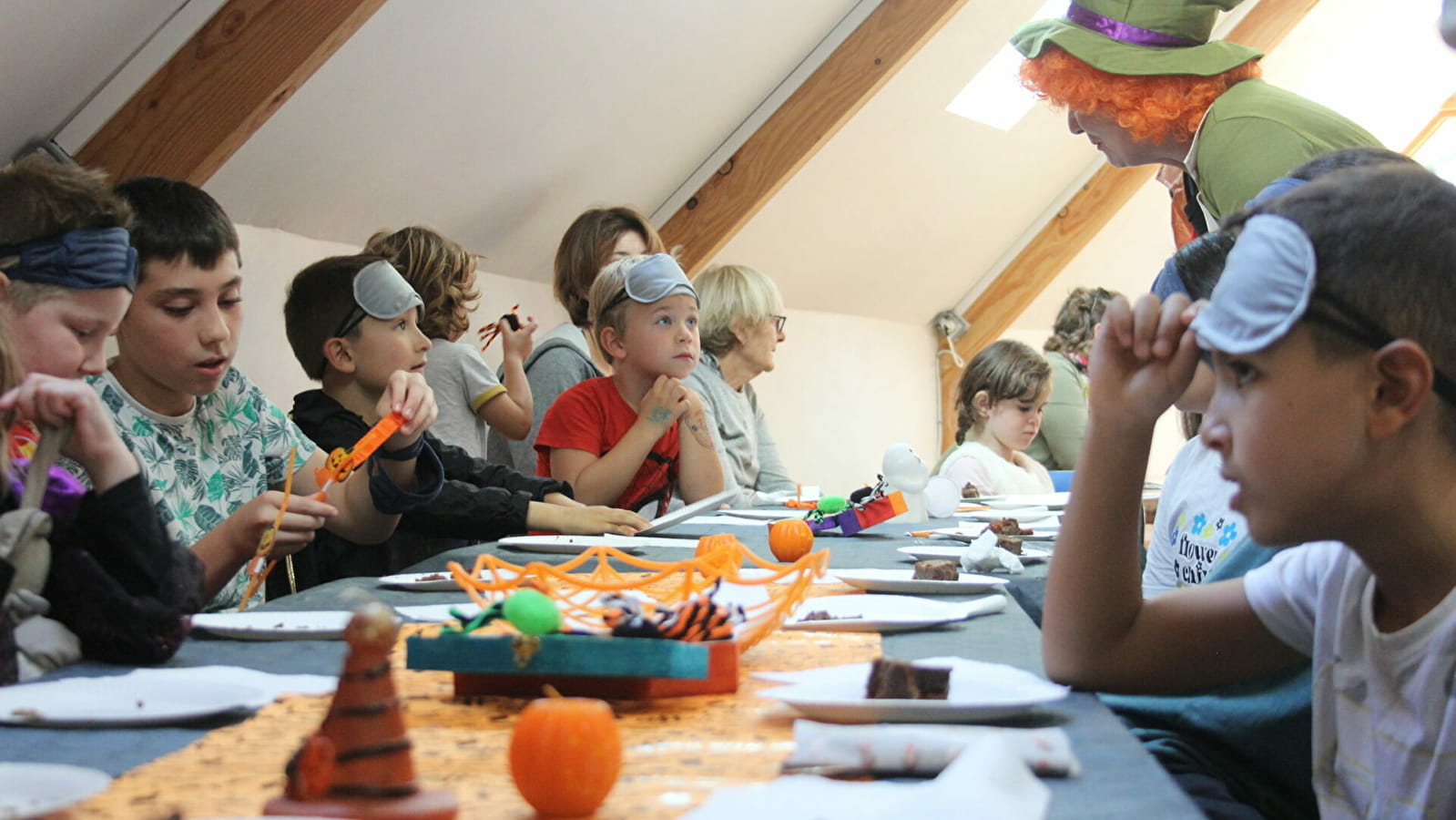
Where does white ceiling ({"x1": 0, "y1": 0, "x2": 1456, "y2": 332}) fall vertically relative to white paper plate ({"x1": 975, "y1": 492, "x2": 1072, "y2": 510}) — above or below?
above

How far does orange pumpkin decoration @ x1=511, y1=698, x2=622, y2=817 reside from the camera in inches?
24.2

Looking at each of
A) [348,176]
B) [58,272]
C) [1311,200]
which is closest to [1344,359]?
[1311,200]

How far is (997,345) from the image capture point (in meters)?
4.34

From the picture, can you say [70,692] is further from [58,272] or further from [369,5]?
[369,5]

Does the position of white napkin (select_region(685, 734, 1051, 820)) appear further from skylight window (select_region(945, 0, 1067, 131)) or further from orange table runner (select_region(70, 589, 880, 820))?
skylight window (select_region(945, 0, 1067, 131))

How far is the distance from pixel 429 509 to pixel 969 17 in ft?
14.6

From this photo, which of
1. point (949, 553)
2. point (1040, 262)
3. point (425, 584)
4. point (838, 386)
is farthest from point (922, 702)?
point (1040, 262)

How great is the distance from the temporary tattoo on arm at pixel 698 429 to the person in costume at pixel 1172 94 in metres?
1.02

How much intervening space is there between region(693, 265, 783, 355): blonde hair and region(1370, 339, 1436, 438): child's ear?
3.21 m

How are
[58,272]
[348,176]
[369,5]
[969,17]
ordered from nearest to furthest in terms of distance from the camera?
1. [58,272]
2. [369,5]
3. [348,176]
4. [969,17]

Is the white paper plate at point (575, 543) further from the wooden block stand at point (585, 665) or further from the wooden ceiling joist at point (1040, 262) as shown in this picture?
the wooden ceiling joist at point (1040, 262)

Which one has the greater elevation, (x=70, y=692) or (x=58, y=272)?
(x=58, y=272)

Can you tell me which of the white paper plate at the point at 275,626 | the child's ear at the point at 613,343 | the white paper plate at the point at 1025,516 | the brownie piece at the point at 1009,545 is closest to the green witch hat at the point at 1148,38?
the white paper plate at the point at 1025,516

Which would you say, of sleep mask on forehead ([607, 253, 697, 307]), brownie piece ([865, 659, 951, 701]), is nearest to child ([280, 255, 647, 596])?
sleep mask on forehead ([607, 253, 697, 307])
